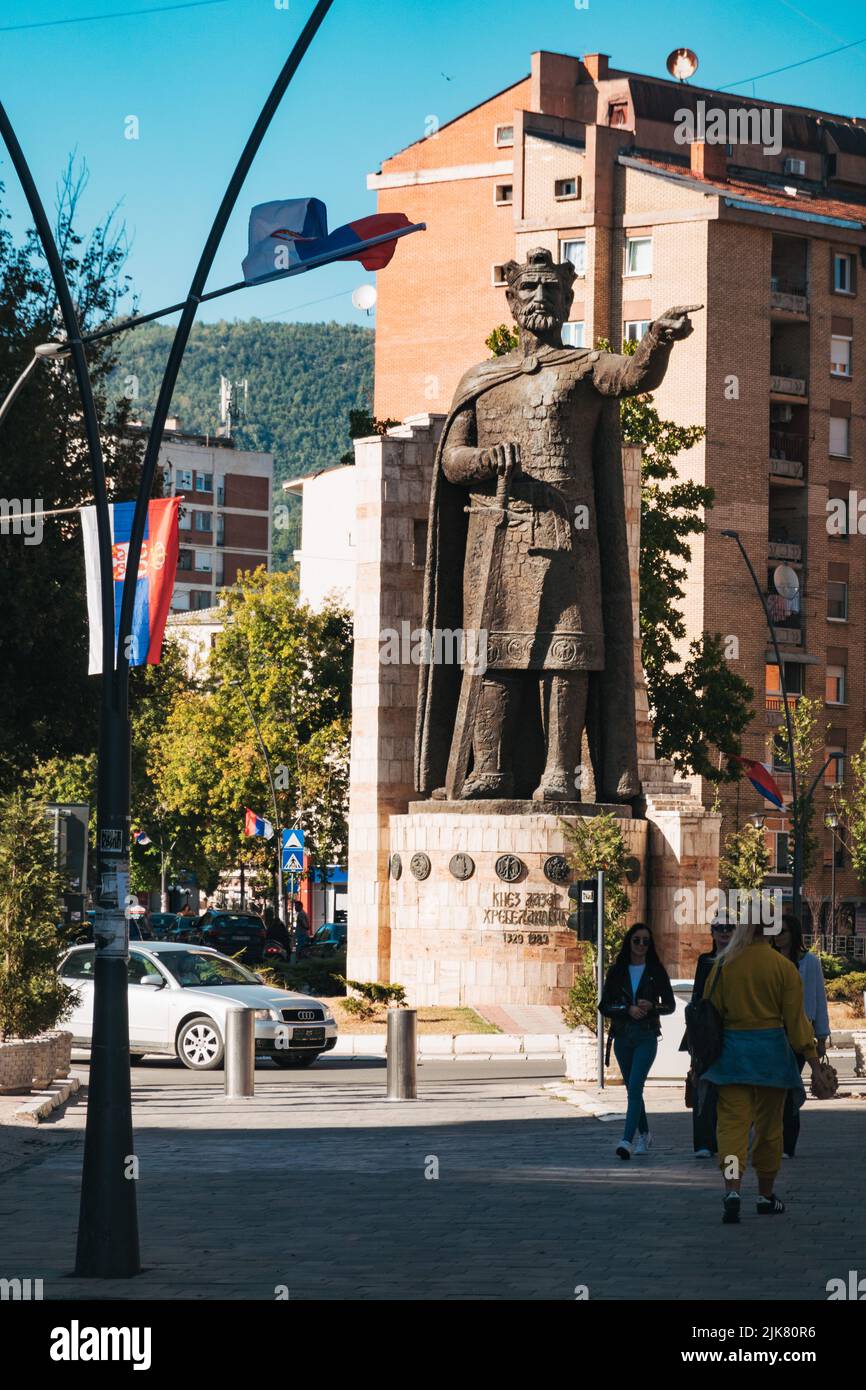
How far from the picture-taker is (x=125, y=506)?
23.0 m

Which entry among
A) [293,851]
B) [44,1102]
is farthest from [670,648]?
[44,1102]

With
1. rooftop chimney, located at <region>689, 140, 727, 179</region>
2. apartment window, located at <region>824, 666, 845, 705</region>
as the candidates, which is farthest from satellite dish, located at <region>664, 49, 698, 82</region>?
apartment window, located at <region>824, 666, 845, 705</region>

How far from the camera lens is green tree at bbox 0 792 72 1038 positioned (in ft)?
74.7

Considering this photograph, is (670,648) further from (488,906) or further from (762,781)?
(488,906)

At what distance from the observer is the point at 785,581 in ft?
249

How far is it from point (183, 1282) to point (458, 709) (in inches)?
944

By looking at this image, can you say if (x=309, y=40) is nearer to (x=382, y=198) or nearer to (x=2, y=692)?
(x=2, y=692)

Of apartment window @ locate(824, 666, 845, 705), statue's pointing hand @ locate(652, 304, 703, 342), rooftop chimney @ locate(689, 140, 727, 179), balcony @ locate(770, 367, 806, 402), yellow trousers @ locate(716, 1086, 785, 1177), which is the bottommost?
yellow trousers @ locate(716, 1086, 785, 1177)

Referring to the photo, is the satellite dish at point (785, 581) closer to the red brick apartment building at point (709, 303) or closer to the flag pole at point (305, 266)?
the red brick apartment building at point (709, 303)

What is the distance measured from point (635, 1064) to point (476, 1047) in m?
13.8

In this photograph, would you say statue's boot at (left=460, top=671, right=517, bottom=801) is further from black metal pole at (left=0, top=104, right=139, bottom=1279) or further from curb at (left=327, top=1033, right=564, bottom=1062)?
black metal pole at (left=0, top=104, right=139, bottom=1279)

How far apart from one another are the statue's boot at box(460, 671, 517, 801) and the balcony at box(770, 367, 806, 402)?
44.5 m

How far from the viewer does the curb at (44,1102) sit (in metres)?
19.9
